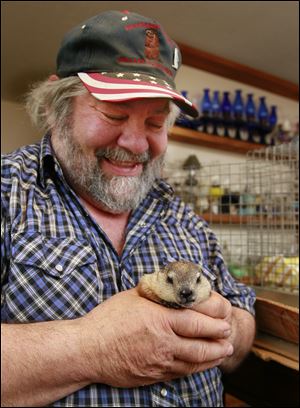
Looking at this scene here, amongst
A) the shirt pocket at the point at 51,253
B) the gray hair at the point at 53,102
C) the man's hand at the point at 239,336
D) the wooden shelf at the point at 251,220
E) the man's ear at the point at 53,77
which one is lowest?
the man's hand at the point at 239,336

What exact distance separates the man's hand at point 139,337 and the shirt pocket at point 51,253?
0.09 m

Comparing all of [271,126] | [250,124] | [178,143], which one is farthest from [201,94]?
[271,126]

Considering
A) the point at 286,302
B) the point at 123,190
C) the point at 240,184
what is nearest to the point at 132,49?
→ the point at 123,190

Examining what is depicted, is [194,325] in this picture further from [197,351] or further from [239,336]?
[239,336]

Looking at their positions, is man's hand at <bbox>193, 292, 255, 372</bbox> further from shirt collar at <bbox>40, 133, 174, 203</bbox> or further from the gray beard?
shirt collar at <bbox>40, 133, 174, 203</bbox>

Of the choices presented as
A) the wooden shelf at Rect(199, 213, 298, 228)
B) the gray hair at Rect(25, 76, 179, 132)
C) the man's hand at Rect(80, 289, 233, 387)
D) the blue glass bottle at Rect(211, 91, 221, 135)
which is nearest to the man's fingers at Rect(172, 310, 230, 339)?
the man's hand at Rect(80, 289, 233, 387)

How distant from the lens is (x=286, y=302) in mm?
834

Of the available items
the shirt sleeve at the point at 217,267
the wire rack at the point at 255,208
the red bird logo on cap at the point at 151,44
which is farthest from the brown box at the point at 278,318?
the red bird logo on cap at the point at 151,44

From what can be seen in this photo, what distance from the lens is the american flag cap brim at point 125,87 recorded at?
53cm

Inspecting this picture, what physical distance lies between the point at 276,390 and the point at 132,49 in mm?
760

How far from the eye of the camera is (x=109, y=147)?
62 cm

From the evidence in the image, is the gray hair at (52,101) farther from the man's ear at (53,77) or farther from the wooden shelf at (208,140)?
the wooden shelf at (208,140)

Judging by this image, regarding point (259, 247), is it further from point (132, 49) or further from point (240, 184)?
point (132, 49)

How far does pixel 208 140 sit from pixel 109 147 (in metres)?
1.09
